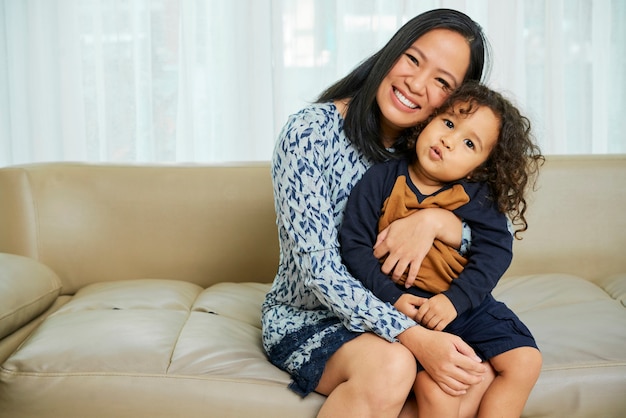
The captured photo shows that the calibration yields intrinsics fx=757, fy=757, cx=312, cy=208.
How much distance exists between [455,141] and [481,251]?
0.89ft

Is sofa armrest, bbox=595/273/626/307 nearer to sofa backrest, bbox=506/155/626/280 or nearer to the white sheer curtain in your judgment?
sofa backrest, bbox=506/155/626/280

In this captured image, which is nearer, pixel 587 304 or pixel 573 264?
pixel 587 304

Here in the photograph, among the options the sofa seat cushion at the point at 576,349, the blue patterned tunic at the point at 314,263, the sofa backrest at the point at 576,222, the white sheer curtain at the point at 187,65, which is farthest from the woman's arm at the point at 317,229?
the white sheer curtain at the point at 187,65

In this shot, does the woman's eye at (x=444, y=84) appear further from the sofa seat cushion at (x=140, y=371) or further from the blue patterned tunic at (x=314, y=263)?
the sofa seat cushion at (x=140, y=371)

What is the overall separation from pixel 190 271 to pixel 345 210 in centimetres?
85

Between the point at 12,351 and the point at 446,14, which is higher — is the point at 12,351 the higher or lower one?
the lower one

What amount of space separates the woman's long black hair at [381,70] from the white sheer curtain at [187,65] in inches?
55.5

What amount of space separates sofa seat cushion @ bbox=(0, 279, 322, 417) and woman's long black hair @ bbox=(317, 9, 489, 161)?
62cm

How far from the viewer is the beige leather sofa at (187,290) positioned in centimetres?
181

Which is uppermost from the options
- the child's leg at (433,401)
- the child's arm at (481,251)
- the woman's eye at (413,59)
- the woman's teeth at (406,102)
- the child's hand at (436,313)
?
the woman's eye at (413,59)

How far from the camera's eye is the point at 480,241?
1841mm

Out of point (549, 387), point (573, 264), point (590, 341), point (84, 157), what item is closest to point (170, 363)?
point (549, 387)

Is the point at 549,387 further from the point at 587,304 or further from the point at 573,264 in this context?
the point at 573,264

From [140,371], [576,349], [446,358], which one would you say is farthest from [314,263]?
[576,349]
